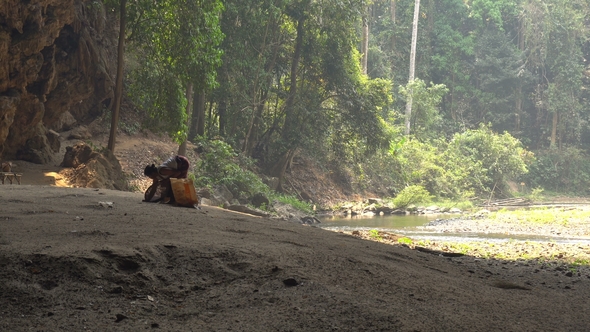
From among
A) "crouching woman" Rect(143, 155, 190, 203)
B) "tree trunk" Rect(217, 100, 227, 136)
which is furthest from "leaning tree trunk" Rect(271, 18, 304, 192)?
"crouching woman" Rect(143, 155, 190, 203)

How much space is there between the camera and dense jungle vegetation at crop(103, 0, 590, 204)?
54.0 feet

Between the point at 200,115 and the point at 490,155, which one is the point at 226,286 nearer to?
the point at 200,115

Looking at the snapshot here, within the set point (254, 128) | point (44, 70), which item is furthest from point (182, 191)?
point (254, 128)

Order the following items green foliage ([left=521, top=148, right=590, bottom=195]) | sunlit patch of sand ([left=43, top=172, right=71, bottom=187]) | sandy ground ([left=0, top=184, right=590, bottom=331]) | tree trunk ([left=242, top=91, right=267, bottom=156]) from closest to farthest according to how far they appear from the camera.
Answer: sandy ground ([left=0, top=184, right=590, bottom=331]), sunlit patch of sand ([left=43, top=172, right=71, bottom=187]), tree trunk ([left=242, top=91, right=267, bottom=156]), green foliage ([left=521, top=148, right=590, bottom=195])

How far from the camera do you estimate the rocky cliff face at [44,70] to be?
13953 mm

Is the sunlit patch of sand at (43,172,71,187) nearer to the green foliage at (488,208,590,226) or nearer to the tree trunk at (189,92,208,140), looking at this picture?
the tree trunk at (189,92,208,140)

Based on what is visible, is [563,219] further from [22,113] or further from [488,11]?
[488,11]

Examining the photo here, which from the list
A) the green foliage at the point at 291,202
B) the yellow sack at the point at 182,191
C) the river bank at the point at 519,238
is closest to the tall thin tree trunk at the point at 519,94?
the river bank at the point at 519,238

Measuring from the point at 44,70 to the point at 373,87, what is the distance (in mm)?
15598

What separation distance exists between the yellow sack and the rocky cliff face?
693cm

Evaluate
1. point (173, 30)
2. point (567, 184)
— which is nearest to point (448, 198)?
point (567, 184)

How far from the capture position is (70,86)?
1802cm

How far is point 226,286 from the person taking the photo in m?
4.71

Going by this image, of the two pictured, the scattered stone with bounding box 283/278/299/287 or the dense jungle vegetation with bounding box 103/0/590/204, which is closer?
the scattered stone with bounding box 283/278/299/287
